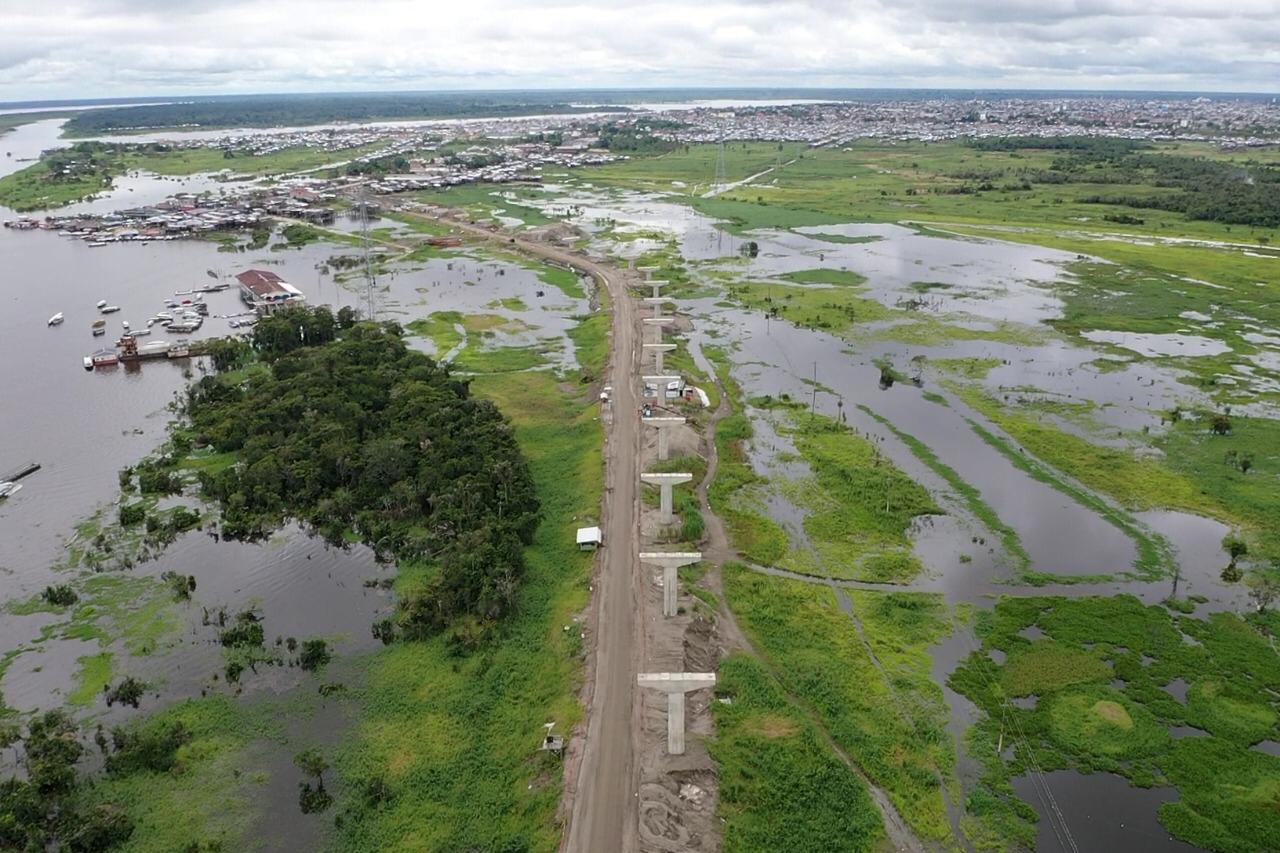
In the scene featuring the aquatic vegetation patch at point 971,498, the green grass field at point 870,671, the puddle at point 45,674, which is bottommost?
the puddle at point 45,674

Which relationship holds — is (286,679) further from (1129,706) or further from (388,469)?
(1129,706)

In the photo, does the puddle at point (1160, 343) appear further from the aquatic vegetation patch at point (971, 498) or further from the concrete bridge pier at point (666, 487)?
the concrete bridge pier at point (666, 487)

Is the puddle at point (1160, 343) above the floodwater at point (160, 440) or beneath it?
above

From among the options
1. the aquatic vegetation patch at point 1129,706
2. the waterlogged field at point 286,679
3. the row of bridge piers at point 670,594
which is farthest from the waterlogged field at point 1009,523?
the waterlogged field at point 286,679

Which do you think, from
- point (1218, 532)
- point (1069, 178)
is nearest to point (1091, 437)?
point (1218, 532)

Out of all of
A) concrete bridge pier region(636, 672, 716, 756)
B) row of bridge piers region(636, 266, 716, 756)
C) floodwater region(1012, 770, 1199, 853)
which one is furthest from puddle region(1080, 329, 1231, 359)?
concrete bridge pier region(636, 672, 716, 756)

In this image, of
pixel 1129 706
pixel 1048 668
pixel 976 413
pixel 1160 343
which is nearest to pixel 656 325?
pixel 976 413

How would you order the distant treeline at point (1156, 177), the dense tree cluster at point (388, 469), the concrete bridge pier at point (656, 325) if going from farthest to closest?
the distant treeline at point (1156, 177)
the concrete bridge pier at point (656, 325)
the dense tree cluster at point (388, 469)
